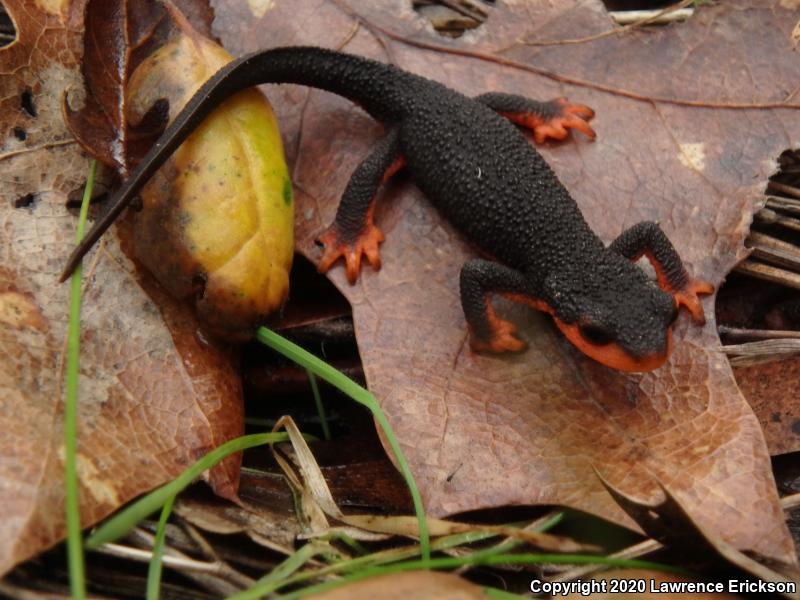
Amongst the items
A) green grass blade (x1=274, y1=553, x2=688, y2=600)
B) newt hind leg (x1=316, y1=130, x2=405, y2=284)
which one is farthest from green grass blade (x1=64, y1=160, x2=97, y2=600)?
newt hind leg (x1=316, y1=130, x2=405, y2=284)

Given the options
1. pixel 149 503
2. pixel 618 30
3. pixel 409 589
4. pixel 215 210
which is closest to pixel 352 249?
pixel 215 210

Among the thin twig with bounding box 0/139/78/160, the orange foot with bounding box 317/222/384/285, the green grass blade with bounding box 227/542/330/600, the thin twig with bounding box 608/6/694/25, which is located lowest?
the green grass blade with bounding box 227/542/330/600

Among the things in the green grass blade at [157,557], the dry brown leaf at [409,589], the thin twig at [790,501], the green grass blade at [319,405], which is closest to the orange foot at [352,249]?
the green grass blade at [319,405]

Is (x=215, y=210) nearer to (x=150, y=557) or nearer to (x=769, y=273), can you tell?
(x=150, y=557)

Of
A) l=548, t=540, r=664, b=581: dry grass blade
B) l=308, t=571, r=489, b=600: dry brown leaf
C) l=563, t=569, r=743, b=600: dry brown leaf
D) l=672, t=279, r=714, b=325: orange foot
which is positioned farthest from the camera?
l=672, t=279, r=714, b=325: orange foot

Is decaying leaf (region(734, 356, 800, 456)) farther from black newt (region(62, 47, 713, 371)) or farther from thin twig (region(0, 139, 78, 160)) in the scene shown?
thin twig (region(0, 139, 78, 160))

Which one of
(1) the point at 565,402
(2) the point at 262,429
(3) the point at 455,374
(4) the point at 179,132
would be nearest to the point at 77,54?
(4) the point at 179,132
